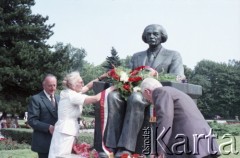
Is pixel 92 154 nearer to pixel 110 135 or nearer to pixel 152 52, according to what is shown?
pixel 110 135

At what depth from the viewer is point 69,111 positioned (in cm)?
568

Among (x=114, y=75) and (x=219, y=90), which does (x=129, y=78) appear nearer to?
(x=114, y=75)

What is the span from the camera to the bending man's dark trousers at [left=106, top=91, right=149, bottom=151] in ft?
18.7

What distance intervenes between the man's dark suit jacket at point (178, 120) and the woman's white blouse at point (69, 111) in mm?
1642

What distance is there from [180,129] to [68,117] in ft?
6.42

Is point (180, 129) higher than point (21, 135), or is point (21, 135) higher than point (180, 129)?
point (180, 129)

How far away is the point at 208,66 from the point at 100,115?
74637 millimetres

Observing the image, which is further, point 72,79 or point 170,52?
point 170,52

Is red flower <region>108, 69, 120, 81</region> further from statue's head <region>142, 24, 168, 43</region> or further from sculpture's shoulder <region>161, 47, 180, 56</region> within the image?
sculpture's shoulder <region>161, 47, 180, 56</region>

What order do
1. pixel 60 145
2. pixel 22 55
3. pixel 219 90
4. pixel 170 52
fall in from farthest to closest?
pixel 219 90
pixel 22 55
pixel 170 52
pixel 60 145

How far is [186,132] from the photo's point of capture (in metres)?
4.19

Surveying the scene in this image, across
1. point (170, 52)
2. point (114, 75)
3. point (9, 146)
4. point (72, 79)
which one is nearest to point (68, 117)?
point (72, 79)

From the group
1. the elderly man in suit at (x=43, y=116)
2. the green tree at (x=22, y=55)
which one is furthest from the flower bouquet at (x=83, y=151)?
the green tree at (x=22, y=55)

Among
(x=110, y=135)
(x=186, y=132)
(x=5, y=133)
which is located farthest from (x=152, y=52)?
(x=5, y=133)
